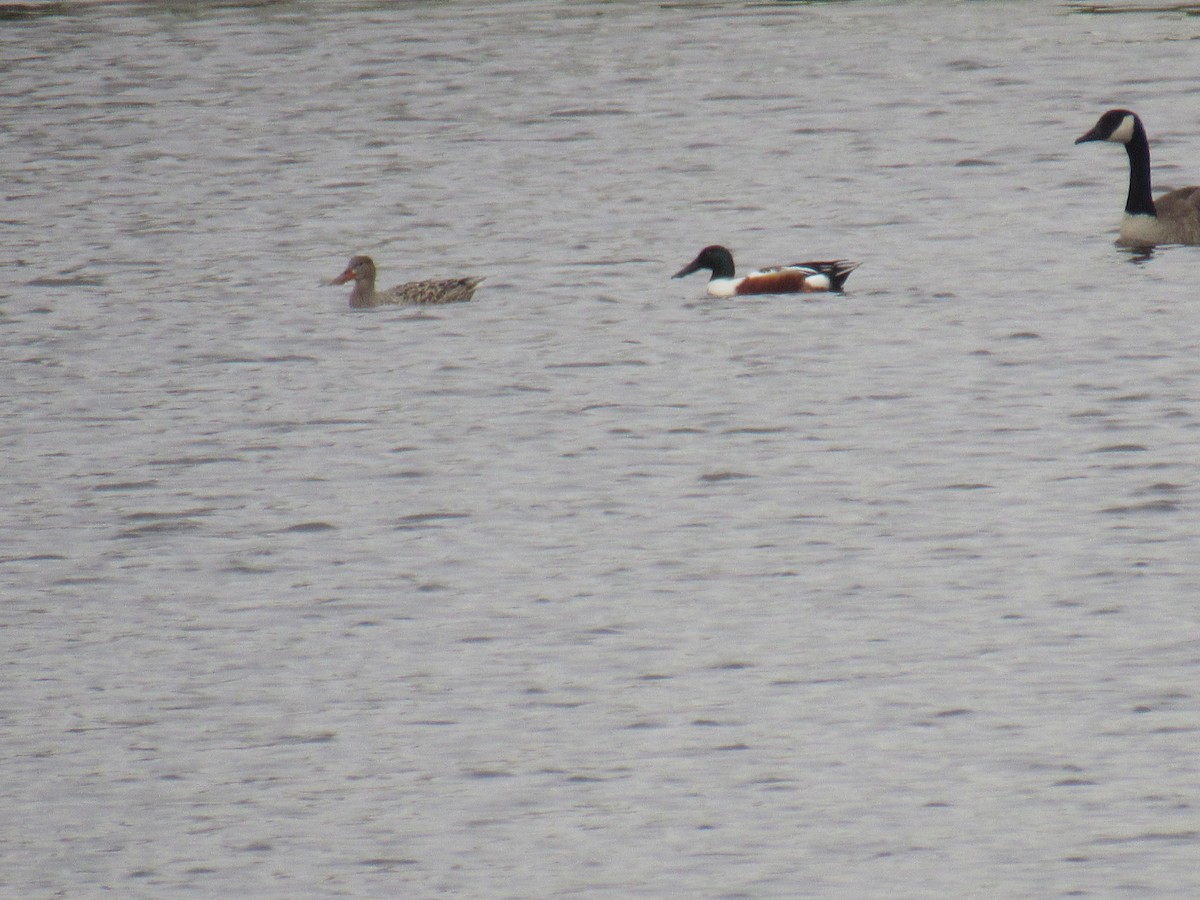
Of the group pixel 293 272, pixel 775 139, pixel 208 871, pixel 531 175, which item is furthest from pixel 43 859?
pixel 775 139

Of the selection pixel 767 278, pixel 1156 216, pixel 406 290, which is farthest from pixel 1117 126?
pixel 406 290

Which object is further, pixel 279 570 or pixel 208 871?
pixel 279 570

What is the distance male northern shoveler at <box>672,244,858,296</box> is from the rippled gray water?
0.71 ft

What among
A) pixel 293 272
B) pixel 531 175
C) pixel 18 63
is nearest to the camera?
pixel 293 272

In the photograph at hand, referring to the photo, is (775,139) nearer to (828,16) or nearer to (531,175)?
(531,175)

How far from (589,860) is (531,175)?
64.3 ft

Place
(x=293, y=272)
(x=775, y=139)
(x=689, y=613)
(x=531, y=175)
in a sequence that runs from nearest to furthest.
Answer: (x=689, y=613)
(x=293, y=272)
(x=531, y=175)
(x=775, y=139)

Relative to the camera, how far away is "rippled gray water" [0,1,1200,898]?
898cm

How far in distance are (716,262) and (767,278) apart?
45cm

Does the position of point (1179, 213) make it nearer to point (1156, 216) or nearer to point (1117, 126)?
point (1156, 216)

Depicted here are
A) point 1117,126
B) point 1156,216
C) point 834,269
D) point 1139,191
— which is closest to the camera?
point 834,269

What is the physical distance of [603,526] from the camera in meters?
13.2

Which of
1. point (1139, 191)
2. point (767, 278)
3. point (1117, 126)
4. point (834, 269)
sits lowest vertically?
point (767, 278)

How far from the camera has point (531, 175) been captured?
90.7 feet
